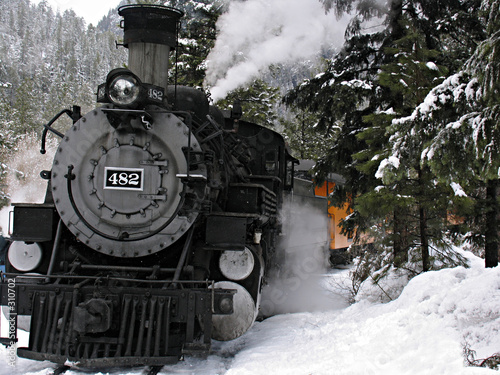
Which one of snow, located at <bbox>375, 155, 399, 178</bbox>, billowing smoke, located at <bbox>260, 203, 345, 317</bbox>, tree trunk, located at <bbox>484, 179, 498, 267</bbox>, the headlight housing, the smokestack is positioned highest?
the smokestack

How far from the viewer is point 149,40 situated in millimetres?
5219

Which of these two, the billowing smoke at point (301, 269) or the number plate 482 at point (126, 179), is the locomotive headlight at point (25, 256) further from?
the billowing smoke at point (301, 269)

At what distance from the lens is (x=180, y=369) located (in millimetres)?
4285

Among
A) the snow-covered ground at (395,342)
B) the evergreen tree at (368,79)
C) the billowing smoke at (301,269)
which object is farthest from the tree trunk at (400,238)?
the billowing smoke at (301,269)

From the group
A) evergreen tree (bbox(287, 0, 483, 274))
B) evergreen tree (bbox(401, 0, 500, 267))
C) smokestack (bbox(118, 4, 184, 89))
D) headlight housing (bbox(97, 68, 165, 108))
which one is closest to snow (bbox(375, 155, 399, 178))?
evergreen tree (bbox(401, 0, 500, 267))

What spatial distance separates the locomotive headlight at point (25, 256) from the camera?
4.97 metres

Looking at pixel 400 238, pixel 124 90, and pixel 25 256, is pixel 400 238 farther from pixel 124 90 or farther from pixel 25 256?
pixel 25 256

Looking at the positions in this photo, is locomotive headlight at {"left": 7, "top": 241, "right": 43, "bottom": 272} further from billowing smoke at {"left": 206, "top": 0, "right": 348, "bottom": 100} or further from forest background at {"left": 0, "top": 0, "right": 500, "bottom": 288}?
billowing smoke at {"left": 206, "top": 0, "right": 348, "bottom": 100}

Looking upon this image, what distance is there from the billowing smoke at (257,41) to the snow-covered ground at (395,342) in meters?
5.70

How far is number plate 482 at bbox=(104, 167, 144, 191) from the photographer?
4660 millimetres

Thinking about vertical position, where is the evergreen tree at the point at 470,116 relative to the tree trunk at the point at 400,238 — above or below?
above

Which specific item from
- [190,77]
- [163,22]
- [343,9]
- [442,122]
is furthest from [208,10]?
[442,122]

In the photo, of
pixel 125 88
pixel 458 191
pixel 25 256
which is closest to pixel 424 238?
pixel 458 191

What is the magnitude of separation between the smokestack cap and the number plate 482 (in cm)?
159
